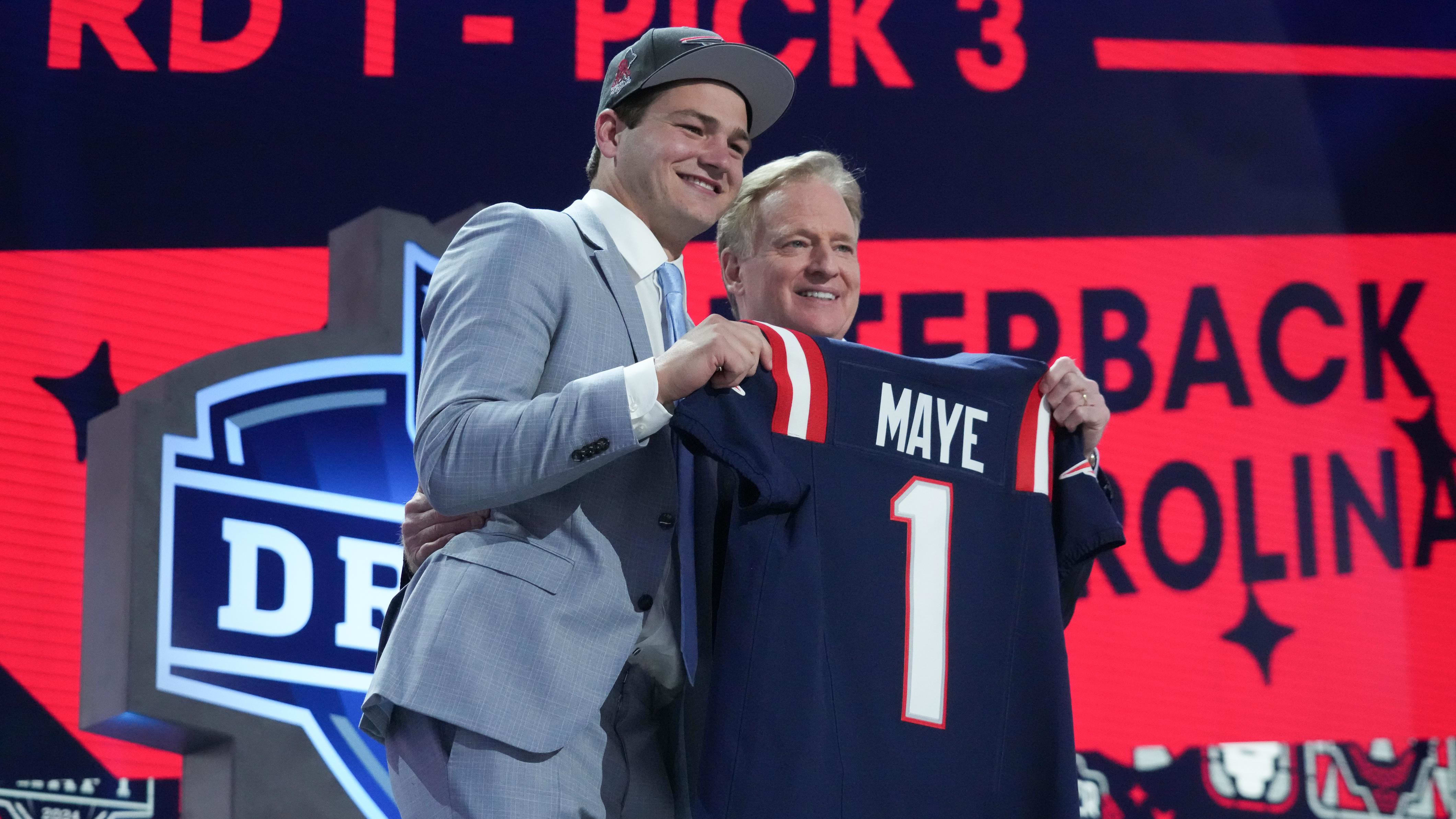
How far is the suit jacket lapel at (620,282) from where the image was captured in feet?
4.50

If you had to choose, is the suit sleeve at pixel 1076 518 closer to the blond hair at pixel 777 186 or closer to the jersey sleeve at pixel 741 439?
the jersey sleeve at pixel 741 439

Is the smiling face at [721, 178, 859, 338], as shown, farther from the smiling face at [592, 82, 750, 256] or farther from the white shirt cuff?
the white shirt cuff

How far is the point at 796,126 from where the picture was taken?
10.4ft

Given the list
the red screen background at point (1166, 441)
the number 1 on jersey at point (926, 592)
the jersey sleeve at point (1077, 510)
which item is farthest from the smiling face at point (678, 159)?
the red screen background at point (1166, 441)

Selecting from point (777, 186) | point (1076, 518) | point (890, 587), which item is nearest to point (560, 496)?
point (890, 587)

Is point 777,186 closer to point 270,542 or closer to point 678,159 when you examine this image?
point 678,159

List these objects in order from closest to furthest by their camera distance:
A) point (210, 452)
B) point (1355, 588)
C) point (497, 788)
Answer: point (497, 788)
point (210, 452)
point (1355, 588)

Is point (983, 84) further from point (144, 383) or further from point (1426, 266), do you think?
point (144, 383)

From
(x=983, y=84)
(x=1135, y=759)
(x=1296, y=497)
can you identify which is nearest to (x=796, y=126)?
(x=983, y=84)

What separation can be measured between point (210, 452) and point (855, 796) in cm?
206

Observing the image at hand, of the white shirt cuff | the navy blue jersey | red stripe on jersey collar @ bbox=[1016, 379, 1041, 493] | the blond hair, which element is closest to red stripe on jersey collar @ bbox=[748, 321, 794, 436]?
the navy blue jersey

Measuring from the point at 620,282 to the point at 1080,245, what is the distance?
2.09 m

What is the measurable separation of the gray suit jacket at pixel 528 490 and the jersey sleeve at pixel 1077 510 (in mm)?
520

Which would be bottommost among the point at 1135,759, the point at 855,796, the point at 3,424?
the point at 1135,759
